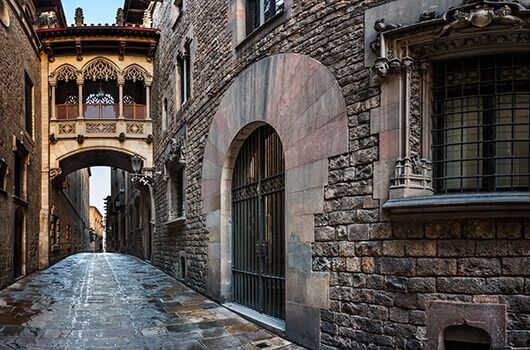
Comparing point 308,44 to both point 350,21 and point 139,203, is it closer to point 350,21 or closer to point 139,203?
point 350,21

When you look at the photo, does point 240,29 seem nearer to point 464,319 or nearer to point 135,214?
point 464,319

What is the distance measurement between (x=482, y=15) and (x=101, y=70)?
15.9 metres

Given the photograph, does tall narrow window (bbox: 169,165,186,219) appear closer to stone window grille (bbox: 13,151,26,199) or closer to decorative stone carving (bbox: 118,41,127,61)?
A: stone window grille (bbox: 13,151,26,199)

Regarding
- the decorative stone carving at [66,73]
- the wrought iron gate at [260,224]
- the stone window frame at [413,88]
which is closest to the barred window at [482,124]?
the stone window frame at [413,88]

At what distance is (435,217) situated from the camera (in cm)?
382

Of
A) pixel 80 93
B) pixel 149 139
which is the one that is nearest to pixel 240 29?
pixel 149 139

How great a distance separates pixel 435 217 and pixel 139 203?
62.4ft

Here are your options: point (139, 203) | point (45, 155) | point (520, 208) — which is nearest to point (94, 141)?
point (45, 155)

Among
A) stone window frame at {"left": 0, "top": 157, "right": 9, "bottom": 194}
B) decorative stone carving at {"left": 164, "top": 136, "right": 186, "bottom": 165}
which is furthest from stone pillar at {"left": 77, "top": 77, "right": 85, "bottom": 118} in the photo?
stone window frame at {"left": 0, "top": 157, "right": 9, "bottom": 194}

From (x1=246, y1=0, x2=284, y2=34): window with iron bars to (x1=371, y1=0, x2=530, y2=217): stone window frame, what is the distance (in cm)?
239

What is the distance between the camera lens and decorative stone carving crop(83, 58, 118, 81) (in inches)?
666

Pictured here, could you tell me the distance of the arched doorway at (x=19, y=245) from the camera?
1216cm

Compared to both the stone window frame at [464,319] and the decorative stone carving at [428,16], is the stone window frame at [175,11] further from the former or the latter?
the stone window frame at [464,319]

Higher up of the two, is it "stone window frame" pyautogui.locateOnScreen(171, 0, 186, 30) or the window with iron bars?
"stone window frame" pyautogui.locateOnScreen(171, 0, 186, 30)
